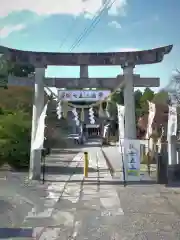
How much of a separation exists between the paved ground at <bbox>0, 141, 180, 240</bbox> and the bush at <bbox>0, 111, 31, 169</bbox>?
336 centimetres

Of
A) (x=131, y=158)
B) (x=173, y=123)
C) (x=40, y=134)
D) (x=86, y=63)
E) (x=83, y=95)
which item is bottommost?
(x=131, y=158)

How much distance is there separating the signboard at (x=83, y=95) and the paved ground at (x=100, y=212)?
3.94 meters

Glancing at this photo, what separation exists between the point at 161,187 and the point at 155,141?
1093 centimetres

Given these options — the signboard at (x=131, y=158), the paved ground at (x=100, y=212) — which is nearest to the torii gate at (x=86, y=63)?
the signboard at (x=131, y=158)

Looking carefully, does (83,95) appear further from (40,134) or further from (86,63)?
(40,134)

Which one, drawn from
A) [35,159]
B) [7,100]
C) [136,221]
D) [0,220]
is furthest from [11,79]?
[7,100]

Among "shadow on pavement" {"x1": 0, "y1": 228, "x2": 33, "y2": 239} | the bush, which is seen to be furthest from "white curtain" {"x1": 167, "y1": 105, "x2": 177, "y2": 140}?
"shadow on pavement" {"x1": 0, "y1": 228, "x2": 33, "y2": 239}

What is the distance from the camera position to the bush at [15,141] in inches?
704

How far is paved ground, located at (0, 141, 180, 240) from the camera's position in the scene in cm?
732

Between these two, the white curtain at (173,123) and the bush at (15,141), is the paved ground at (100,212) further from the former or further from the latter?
the bush at (15,141)

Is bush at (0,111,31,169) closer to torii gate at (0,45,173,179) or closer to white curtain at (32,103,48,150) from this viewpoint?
torii gate at (0,45,173,179)

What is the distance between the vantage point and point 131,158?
14531mm

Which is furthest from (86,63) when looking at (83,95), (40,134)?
(40,134)

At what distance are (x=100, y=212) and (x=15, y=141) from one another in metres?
10.2
